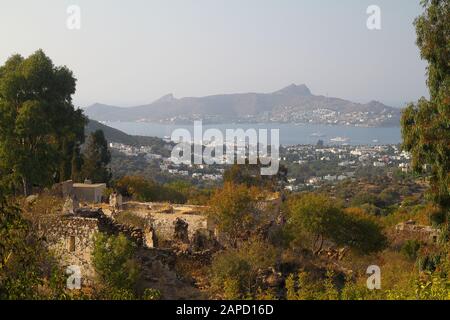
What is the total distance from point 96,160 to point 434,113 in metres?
21.1

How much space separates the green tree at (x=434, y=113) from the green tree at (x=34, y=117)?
40.1ft

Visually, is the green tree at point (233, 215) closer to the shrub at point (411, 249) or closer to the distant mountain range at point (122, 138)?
the shrub at point (411, 249)

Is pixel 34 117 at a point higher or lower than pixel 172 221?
higher

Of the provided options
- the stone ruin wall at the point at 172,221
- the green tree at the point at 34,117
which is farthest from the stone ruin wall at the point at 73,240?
the green tree at the point at 34,117

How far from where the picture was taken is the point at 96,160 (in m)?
30.1

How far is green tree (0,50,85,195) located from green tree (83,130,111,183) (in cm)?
678

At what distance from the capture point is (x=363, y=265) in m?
16.4

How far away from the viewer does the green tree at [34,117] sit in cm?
1867

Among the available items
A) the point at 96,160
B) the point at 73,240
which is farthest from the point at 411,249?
the point at 96,160

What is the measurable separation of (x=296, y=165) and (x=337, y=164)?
10.6 m

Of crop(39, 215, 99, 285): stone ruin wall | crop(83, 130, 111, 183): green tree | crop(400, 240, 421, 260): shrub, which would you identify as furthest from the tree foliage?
crop(83, 130, 111, 183): green tree

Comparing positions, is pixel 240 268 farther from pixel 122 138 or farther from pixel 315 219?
pixel 122 138
